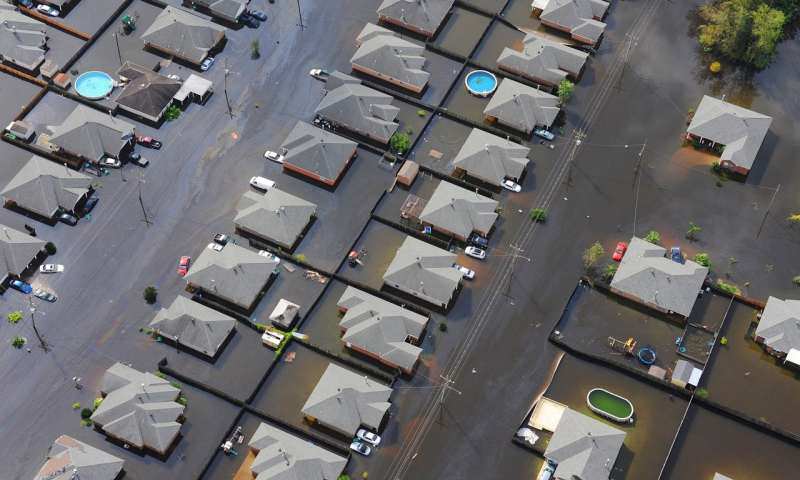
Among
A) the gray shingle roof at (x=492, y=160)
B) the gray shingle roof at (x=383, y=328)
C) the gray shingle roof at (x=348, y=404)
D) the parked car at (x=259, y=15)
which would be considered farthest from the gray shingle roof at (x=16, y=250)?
the gray shingle roof at (x=492, y=160)

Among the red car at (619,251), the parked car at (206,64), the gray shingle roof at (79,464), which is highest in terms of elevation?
the parked car at (206,64)

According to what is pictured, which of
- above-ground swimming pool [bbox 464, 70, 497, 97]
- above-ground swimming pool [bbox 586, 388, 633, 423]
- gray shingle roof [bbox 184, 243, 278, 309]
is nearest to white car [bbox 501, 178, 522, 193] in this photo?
above-ground swimming pool [bbox 464, 70, 497, 97]

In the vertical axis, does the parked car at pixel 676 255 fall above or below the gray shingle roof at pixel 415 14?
below

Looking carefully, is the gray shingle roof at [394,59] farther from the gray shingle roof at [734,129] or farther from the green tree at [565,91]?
the gray shingle roof at [734,129]

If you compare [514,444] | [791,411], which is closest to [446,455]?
[514,444]

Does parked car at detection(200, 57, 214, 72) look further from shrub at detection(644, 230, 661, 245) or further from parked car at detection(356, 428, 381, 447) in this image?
shrub at detection(644, 230, 661, 245)

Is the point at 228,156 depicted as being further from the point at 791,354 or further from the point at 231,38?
the point at 791,354

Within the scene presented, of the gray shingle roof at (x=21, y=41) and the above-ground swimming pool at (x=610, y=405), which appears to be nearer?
the above-ground swimming pool at (x=610, y=405)
